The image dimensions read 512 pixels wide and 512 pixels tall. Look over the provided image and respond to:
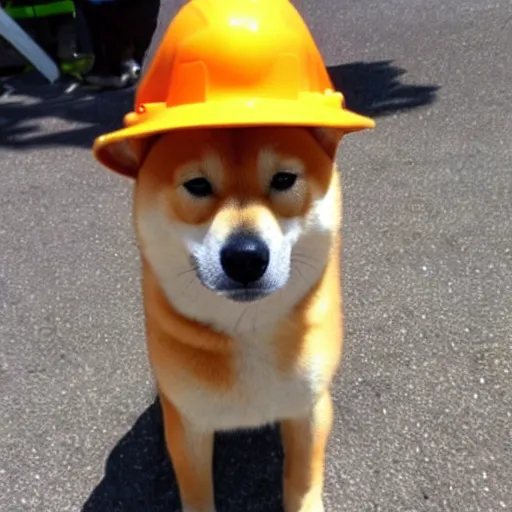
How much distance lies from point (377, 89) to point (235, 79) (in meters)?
2.78

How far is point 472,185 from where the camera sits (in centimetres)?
311

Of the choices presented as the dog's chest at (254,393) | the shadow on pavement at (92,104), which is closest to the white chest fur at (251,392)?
the dog's chest at (254,393)

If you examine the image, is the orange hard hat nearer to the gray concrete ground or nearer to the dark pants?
the gray concrete ground

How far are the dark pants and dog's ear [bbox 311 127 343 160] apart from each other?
282 cm

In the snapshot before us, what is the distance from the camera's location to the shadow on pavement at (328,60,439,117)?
3.88 meters

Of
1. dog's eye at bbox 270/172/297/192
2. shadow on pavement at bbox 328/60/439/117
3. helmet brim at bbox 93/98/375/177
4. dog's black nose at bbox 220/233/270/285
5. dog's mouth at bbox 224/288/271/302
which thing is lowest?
shadow on pavement at bbox 328/60/439/117

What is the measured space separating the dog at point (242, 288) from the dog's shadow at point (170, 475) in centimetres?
11

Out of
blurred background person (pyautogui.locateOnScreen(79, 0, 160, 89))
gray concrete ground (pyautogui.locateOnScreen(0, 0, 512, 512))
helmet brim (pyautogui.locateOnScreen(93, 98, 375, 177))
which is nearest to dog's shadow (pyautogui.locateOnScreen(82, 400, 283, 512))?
gray concrete ground (pyautogui.locateOnScreen(0, 0, 512, 512))

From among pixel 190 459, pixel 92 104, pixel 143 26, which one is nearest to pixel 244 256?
pixel 190 459

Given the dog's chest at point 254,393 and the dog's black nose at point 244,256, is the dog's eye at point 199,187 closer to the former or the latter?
the dog's black nose at point 244,256

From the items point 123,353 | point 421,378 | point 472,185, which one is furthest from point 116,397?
point 472,185

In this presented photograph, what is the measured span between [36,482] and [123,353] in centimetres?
48

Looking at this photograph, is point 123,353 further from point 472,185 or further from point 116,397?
point 472,185

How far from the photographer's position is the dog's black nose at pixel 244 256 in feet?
4.50
